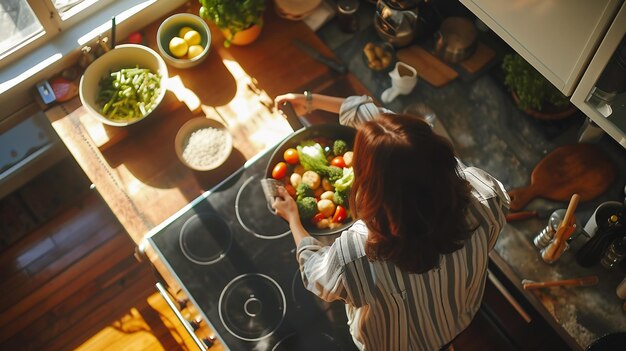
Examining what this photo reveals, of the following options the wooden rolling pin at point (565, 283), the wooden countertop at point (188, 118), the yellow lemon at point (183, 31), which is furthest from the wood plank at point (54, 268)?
the wooden rolling pin at point (565, 283)

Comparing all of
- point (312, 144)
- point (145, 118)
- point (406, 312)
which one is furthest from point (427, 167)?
point (145, 118)

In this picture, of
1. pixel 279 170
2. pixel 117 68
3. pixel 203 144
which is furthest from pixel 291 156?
pixel 117 68

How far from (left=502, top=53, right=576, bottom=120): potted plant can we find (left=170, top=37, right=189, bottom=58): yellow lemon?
966 mm

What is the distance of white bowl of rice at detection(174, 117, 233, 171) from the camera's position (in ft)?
5.79

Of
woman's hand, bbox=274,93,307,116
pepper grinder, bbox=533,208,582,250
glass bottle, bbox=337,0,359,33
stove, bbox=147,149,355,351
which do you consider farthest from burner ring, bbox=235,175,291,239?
pepper grinder, bbox=533,208,582,250

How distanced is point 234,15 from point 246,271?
740mm

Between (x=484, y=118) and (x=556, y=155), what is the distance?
0.23m

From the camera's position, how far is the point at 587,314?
1.64 meters

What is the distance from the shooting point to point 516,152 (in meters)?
1.82

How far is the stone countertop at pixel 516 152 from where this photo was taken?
1.64 metres

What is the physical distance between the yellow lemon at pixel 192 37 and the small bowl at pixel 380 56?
0.52 metres

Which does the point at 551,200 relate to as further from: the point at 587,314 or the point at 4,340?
the point at 4,340

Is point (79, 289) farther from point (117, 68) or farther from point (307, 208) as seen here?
point (307, 208)

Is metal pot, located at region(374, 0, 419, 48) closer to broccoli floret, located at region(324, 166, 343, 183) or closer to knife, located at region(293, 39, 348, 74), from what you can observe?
knife, located at region(293, 39, 348, 74)
